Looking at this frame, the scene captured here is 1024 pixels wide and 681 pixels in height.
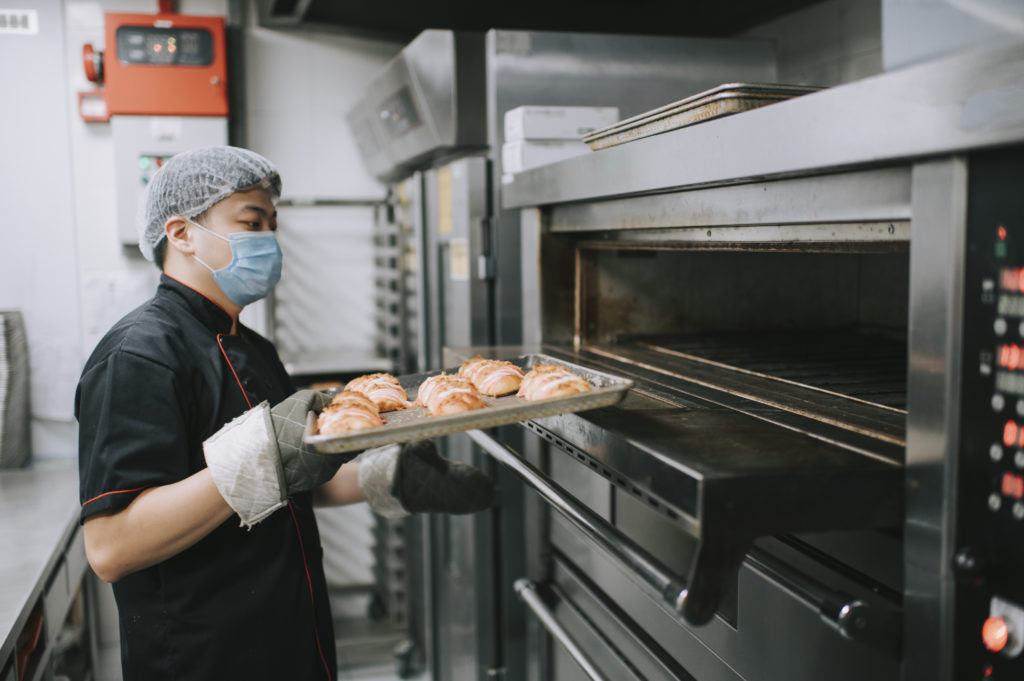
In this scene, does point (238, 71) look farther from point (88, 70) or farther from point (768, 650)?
point (768, 650)

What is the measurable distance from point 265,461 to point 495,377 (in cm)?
39

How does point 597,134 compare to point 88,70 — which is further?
point 88,70

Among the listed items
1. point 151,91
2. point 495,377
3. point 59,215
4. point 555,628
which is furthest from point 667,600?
point 59,215

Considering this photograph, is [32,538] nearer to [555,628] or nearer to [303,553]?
[303,553]

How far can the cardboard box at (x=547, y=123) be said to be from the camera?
2.19 m

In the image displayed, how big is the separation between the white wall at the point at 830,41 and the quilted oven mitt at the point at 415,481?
5.16 feet

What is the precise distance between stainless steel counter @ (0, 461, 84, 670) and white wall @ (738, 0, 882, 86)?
2.47m

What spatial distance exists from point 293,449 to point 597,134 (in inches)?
31.1

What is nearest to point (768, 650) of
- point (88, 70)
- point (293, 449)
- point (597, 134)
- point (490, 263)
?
point (293, 449)

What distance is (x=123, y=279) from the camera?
3.51 meters

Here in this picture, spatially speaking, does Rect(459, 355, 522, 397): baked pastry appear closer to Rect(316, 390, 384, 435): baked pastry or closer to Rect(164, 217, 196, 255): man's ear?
Rect(316, 390, 384, 435): baked pastry

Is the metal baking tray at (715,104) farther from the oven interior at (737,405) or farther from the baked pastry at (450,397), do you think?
the baked pastry at (450,397)

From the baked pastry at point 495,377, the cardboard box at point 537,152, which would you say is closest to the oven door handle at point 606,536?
the baked pastry at point 495,377

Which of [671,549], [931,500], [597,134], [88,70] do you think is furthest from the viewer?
[88,70]
